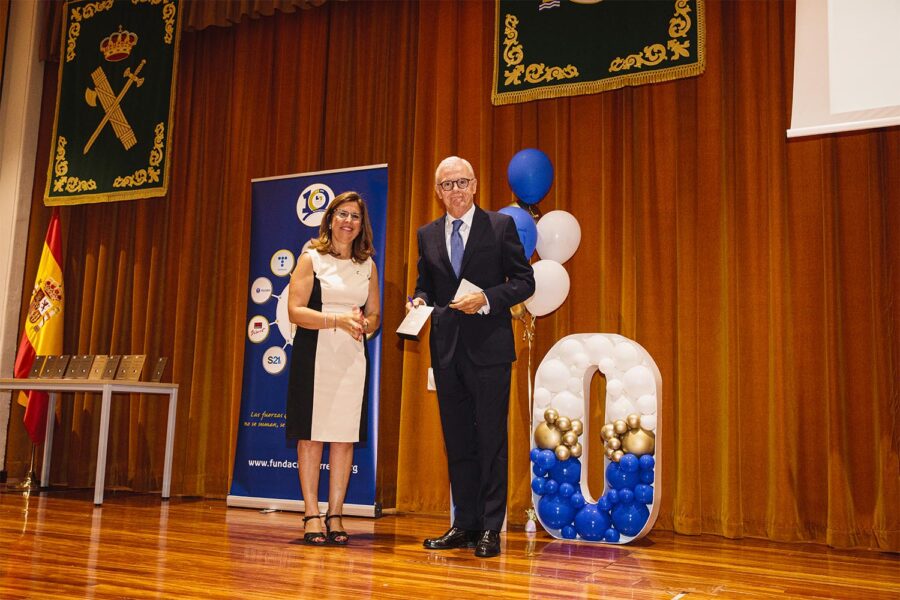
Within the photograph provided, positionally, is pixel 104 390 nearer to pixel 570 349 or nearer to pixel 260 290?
pixel 260 290

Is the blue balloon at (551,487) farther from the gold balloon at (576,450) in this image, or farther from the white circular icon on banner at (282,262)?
the white circular icon on banner at (282,262)

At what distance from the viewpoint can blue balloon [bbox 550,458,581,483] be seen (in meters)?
3.62

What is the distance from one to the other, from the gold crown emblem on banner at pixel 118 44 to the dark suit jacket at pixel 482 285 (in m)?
3.82

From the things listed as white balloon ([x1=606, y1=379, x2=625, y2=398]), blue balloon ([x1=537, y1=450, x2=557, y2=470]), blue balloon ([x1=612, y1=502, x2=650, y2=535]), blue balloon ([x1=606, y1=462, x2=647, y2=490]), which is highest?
white balloon ([x1=606, y1=379, x2=625, y2=398])

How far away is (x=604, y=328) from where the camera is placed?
4246mm

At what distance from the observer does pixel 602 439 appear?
3.62 metres

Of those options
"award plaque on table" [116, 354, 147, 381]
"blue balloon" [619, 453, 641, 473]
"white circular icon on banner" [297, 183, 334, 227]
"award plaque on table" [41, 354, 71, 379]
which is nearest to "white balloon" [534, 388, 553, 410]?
"blue balloon" [619, 453, 641, 473]

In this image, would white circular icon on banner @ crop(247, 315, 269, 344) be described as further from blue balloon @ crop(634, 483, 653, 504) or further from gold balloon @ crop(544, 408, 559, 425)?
blue balloon @ crop(634, 483, 653, 504)

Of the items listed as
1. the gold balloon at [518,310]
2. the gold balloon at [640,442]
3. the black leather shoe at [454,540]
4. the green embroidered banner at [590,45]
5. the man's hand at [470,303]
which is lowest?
the black leather shoe at [454,540]

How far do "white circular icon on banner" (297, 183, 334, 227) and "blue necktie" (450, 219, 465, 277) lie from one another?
5.85ft

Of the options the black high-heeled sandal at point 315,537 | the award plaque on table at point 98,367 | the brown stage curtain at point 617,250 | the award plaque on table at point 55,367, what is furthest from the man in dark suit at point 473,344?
the award plaque on table at point 55,367

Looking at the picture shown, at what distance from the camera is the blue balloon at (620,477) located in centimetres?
349

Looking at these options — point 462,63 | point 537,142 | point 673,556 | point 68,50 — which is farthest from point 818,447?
point 68,50

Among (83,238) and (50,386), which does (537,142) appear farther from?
(83,238)
